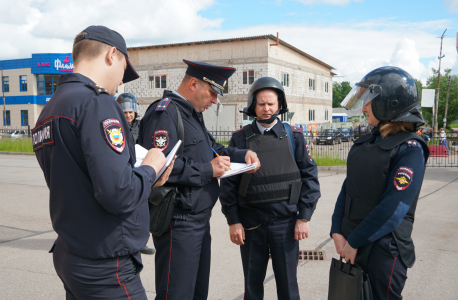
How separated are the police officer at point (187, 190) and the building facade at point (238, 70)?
29.5m

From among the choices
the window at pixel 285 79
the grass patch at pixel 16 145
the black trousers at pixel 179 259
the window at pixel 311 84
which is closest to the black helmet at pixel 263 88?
the black trousers at pixel 179 259

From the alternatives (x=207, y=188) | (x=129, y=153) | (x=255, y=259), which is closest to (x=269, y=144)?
(x=207, y=188)

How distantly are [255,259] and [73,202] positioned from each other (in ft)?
5.62

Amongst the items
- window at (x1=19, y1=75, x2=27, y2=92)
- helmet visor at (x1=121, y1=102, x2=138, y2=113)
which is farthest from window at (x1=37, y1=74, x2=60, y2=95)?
helmet visor at (x1=121, y1=102, x2=138, y2=113)

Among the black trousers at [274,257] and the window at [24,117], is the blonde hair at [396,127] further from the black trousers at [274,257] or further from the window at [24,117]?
the window at [24,117]

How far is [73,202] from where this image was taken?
1.65 m

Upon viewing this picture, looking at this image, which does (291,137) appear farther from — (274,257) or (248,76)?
(248,76)

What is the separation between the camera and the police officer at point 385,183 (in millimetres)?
2059

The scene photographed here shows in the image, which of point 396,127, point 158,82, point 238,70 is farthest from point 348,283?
point 158,82

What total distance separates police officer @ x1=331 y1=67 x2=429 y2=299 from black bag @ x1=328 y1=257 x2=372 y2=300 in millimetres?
70

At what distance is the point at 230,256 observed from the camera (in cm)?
468

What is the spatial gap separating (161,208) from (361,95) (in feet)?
4.90

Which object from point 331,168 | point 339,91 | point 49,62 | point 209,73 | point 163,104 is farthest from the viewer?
point 339,91

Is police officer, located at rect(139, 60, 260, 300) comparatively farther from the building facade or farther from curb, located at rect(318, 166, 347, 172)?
the building facade
